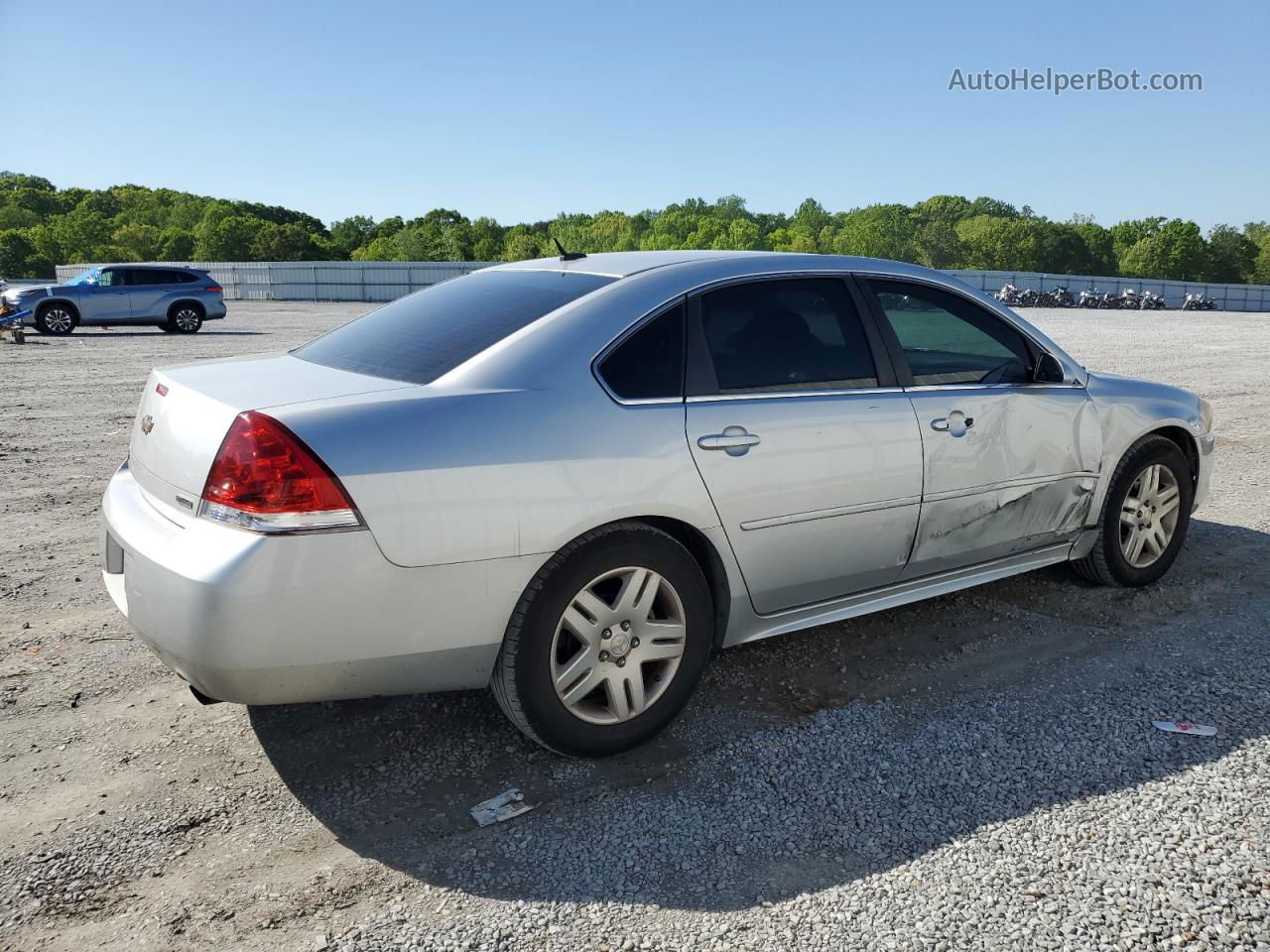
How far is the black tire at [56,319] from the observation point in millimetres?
21531

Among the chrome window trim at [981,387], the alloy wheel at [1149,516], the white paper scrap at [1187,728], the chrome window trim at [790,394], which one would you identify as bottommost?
the white paper scrap at [1187,728]

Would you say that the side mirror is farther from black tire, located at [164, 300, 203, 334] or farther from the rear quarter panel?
black tire, located at [164, 300, 203, 334]

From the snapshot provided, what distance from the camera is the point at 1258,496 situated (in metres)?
6.89

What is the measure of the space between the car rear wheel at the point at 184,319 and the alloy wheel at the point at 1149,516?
2252 cm

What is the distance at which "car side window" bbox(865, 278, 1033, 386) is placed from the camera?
13.2ft

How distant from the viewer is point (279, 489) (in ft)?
8.83

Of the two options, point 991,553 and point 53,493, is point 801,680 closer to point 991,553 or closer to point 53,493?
point 991,553

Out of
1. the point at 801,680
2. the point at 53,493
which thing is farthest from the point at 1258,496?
the point at 53,493

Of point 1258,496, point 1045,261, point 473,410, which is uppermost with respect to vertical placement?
point 1045,261

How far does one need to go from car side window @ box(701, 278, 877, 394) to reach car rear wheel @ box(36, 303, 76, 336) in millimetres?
22215

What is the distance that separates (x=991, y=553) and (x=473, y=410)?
2429 mm

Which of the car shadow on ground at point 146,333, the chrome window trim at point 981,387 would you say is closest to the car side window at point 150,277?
the car shadow on ground at point 146,333

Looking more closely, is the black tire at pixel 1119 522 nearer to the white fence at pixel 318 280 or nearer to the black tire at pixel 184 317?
the black tire at pixel 184 317

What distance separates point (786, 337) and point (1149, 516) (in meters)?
2.37
